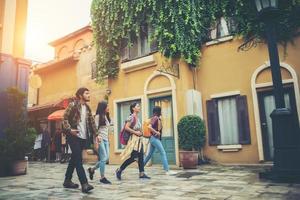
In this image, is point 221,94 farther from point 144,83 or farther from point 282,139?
point 282,139

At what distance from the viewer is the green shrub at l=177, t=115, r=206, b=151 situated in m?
9.36

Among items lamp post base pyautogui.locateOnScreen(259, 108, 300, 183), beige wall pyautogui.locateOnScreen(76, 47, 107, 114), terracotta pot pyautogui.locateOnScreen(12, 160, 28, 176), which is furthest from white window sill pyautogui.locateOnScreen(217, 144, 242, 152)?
Result: beige wall pyautogui.locateOnScreen(76, 47, 107, 114)

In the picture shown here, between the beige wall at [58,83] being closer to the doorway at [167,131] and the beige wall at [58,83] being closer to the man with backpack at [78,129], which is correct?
the doorway at [167,131]

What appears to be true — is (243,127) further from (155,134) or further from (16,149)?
(16,149)

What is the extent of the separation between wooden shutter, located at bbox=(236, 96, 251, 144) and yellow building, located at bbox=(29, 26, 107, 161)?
791cm

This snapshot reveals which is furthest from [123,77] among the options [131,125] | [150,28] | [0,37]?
[131,125]

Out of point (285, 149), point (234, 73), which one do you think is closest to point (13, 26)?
point (234, 73)

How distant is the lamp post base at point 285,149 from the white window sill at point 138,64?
6370 mm

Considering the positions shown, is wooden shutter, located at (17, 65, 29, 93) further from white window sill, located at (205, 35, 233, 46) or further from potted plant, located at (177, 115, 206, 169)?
white window sill, located at (205, 35, 233, 46)

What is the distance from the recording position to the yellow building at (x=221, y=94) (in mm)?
9375

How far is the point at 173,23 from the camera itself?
10.7 meters

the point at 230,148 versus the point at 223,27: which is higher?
the point at 223,27

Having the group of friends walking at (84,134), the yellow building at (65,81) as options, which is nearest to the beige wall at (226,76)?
the group of friends walking at (84,134)

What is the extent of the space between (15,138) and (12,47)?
3.28 m
